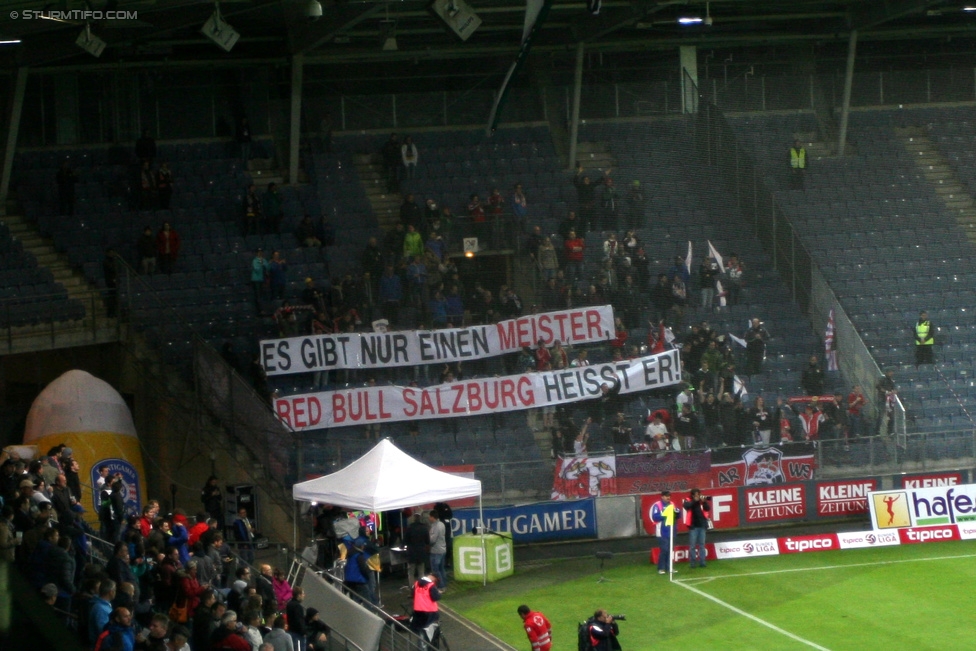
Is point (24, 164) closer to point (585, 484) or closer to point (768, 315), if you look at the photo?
point (585, 484)

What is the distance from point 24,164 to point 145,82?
3.23 metres

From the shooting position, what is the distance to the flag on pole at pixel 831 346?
25.2 meters

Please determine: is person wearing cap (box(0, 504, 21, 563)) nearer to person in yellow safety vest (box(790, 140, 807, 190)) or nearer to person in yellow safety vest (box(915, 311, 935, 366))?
person in yellow safety vest (box(915, 311, 935, 366))

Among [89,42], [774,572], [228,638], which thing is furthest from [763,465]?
[228,638]

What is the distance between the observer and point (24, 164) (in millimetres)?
26969

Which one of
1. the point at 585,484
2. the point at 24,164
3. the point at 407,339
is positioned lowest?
the point at 585,484

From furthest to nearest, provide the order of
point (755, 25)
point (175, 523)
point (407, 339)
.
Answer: point (755, 25) < point (407, 339) < point (175, 523)

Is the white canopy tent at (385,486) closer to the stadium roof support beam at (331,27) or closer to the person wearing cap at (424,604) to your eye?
the person wearing cap at (424,604)

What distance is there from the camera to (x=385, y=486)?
1778cm

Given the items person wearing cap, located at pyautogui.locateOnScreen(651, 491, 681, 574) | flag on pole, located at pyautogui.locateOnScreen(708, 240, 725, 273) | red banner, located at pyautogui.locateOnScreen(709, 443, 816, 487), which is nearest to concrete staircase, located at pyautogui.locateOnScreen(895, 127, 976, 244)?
flag on pole, located at pyautogui.locateOnScreen(708, 240, 725, 273)

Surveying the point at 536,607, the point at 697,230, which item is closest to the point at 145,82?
the point at 697,230

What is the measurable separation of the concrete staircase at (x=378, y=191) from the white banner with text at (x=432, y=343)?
4350 millimetres

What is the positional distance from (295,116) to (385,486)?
11.8 meters

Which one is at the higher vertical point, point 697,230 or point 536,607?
point 697,230
